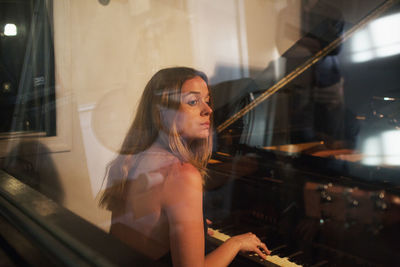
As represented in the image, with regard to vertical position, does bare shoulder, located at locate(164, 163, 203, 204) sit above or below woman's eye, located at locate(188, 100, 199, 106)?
below

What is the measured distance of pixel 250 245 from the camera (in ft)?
3.35

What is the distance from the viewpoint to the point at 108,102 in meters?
2.19

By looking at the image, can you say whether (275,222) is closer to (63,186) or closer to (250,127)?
(250,127)

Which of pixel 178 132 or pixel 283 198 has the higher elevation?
pixel 178 132

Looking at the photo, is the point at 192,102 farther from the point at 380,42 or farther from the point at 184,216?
the point at 380,42

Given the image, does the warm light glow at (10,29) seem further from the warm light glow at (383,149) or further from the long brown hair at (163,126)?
the warm light glow at (383,149)

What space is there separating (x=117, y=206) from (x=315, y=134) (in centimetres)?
178

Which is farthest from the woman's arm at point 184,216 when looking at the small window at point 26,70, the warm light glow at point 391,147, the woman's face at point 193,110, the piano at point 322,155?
the small window at point 26,70

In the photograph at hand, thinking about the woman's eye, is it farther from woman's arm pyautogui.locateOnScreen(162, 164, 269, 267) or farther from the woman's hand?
the woman's hand

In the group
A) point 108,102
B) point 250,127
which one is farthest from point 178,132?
point 108,102

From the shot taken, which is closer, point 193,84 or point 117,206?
point 193,84

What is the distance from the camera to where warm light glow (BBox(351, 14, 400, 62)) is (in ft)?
7.71

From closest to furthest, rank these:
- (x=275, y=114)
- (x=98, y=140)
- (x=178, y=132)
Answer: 1. (x=178, y=132)
2. (x=98, y=140)
3. (x=275, y=114)

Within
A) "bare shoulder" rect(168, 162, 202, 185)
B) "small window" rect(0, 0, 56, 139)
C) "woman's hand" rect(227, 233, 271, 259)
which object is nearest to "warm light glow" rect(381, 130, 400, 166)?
"woman's hand" rect(227, 233, 271, 259)
